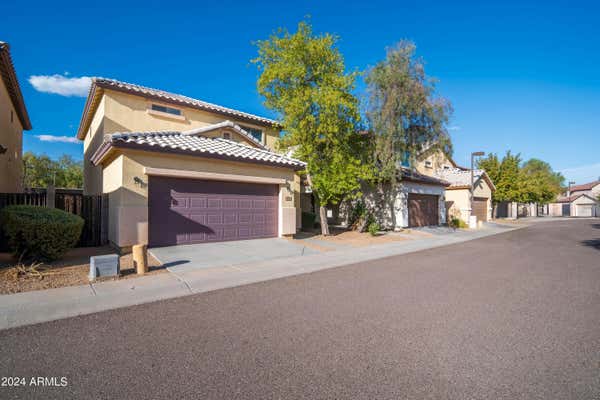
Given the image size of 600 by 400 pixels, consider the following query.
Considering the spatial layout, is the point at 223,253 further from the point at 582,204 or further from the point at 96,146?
the point at 582,204

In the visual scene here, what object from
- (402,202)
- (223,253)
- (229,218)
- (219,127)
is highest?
(219,127)

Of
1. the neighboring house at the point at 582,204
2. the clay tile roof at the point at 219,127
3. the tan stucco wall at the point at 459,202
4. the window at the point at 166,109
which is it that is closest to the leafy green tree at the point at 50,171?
the window at the point at 166,109

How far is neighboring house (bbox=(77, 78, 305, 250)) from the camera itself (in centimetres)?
1017

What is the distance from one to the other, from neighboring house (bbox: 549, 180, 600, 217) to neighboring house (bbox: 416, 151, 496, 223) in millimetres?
35373

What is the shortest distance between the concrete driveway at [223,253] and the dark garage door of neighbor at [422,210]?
39.3 feet

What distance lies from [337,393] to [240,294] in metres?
3.62

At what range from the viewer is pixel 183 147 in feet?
36.2

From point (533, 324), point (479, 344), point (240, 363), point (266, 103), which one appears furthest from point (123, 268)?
point (266, 103)

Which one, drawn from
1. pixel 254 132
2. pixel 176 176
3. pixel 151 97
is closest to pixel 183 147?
pixel 176 176

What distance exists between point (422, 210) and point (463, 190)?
7838mm

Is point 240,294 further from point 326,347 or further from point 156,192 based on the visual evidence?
point 156,192

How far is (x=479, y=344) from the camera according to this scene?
3.94 m

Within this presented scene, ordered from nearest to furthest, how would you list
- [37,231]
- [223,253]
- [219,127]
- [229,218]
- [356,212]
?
[37,231]
[223,253]
[229,218]
[219,127]
[356,212]

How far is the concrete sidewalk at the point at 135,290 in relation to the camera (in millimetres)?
5002
